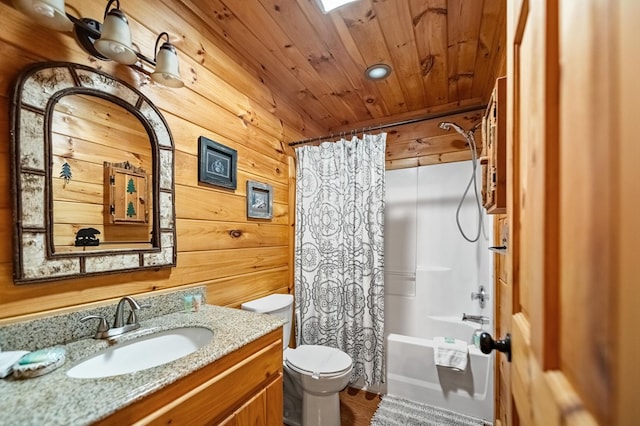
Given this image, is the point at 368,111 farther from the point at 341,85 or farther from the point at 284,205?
the point at 284,205

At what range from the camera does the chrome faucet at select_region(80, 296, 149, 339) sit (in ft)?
3.27

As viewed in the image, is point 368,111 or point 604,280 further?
point 368,111

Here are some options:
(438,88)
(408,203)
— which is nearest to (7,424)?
(408,203)

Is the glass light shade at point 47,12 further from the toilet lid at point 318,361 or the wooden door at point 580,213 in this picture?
the toilet lid at point 318,361

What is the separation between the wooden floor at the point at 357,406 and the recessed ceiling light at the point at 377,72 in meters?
2.42

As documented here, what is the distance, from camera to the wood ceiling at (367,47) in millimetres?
1404

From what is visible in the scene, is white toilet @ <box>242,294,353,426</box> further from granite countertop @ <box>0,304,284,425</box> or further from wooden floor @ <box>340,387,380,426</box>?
granite countertop @ <box>0,304,284,425</box>

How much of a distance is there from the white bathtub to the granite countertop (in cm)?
147

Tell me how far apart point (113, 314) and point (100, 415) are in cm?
57

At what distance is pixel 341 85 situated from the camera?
2.08 m

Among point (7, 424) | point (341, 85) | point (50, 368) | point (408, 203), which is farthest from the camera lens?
point (408, 203)

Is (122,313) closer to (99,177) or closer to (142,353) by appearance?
(142,353)

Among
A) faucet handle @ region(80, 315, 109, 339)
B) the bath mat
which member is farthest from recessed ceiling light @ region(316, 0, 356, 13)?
the bath mat

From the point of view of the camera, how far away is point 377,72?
1916 mm
